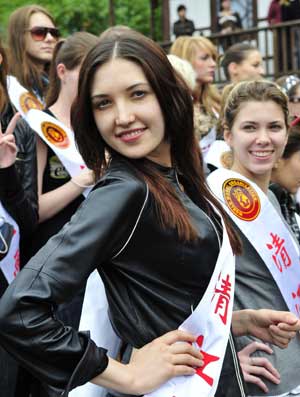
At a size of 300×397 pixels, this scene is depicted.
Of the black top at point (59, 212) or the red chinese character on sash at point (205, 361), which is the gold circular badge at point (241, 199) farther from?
the black top at point (59, 212)

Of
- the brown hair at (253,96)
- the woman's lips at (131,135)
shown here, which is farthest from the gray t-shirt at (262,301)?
the woman's lips at (131,135)

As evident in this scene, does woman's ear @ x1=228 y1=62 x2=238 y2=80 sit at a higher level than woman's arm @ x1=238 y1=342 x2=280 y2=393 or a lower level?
higher

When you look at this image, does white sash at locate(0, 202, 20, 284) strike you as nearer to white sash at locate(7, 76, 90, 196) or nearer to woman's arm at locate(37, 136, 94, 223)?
woman's arm at locate(37, 136, 94, 223)

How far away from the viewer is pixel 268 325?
2352mm

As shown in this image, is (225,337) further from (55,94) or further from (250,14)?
(250,14)

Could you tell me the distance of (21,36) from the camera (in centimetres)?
470

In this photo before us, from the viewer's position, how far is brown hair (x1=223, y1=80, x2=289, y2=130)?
3215 mm

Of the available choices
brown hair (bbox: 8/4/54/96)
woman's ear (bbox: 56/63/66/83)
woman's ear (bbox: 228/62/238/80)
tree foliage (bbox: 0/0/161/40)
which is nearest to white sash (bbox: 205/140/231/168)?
woman's ear (bbox: 56/63/66/83)

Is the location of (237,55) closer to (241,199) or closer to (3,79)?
(3,79)

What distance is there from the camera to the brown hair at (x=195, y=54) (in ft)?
18.2

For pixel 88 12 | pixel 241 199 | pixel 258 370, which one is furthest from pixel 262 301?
pixel 88 12

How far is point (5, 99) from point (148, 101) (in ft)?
5.57

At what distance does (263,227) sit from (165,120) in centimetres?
86

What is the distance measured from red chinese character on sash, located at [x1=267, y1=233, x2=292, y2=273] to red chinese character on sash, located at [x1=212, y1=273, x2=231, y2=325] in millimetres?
740
